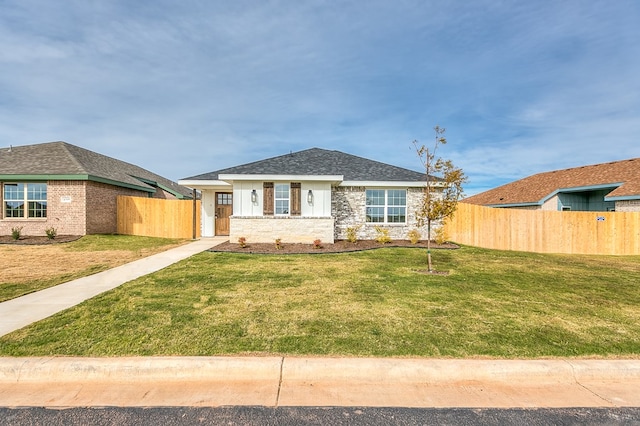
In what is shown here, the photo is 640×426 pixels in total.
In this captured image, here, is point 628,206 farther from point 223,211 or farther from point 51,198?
point 51,198

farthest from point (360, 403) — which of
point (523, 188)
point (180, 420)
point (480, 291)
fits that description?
point (523, 188)

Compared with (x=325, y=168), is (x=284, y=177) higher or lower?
lower

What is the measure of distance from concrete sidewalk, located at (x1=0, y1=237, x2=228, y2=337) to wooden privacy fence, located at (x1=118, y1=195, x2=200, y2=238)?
7882mm

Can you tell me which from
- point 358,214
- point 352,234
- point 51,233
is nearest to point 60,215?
point 51,233

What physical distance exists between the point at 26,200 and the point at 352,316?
19.8 metres

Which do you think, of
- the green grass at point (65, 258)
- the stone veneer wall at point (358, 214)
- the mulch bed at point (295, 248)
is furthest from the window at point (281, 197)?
the green grass at point (65, 258)

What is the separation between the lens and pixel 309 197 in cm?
1495

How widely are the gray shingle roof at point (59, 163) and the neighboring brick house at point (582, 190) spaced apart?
27355mm

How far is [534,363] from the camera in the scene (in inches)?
146

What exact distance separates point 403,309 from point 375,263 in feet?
15.1

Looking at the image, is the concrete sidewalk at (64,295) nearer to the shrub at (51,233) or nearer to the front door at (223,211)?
the front door at (223,211)

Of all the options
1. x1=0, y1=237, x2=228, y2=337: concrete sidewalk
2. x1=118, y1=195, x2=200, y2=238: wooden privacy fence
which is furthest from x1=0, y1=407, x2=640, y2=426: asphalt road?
x1=118, y1=195, x2=200, y2=238: wooden privacy fence

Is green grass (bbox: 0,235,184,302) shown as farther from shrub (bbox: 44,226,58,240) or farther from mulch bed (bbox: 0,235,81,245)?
shrub (bbox: 44,226,58,240)

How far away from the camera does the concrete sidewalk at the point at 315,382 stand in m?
3.17
